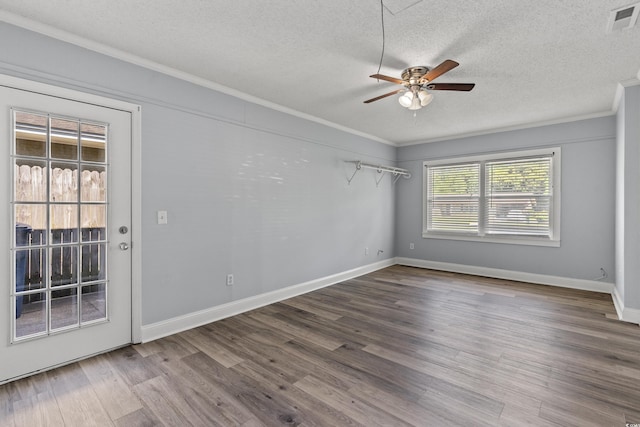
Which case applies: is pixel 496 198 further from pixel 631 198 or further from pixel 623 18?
pixel 623 18

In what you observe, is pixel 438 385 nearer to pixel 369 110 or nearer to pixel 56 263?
pixel 56 263

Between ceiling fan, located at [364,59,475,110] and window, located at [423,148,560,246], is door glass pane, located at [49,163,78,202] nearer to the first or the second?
ceiling fan, located at [364,59,475,110]

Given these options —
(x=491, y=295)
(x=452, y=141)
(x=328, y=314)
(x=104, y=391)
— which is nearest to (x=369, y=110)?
(x=452, y=141)

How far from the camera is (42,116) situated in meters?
2.35

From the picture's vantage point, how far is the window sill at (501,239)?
4875 millimetres

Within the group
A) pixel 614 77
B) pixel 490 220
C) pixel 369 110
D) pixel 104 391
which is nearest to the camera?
pixel 104 391

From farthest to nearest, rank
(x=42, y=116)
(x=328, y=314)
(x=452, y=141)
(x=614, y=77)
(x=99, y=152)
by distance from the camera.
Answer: (x=452, y=141) → (x=328, y=314) → (x=614, y=77) → (x=99, y=152) → (x=42, y=116)

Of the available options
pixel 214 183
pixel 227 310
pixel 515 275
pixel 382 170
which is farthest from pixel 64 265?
pixel 515 275

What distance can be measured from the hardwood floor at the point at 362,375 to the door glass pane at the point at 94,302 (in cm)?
34

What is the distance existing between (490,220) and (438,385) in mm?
4092

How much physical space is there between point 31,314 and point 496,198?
6.18m

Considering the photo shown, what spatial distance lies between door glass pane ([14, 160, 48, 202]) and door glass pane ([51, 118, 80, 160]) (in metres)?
0.14

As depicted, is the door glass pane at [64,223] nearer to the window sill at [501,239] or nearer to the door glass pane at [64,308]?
the door glass pane at [64,308]

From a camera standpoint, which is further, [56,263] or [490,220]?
[490,220]
